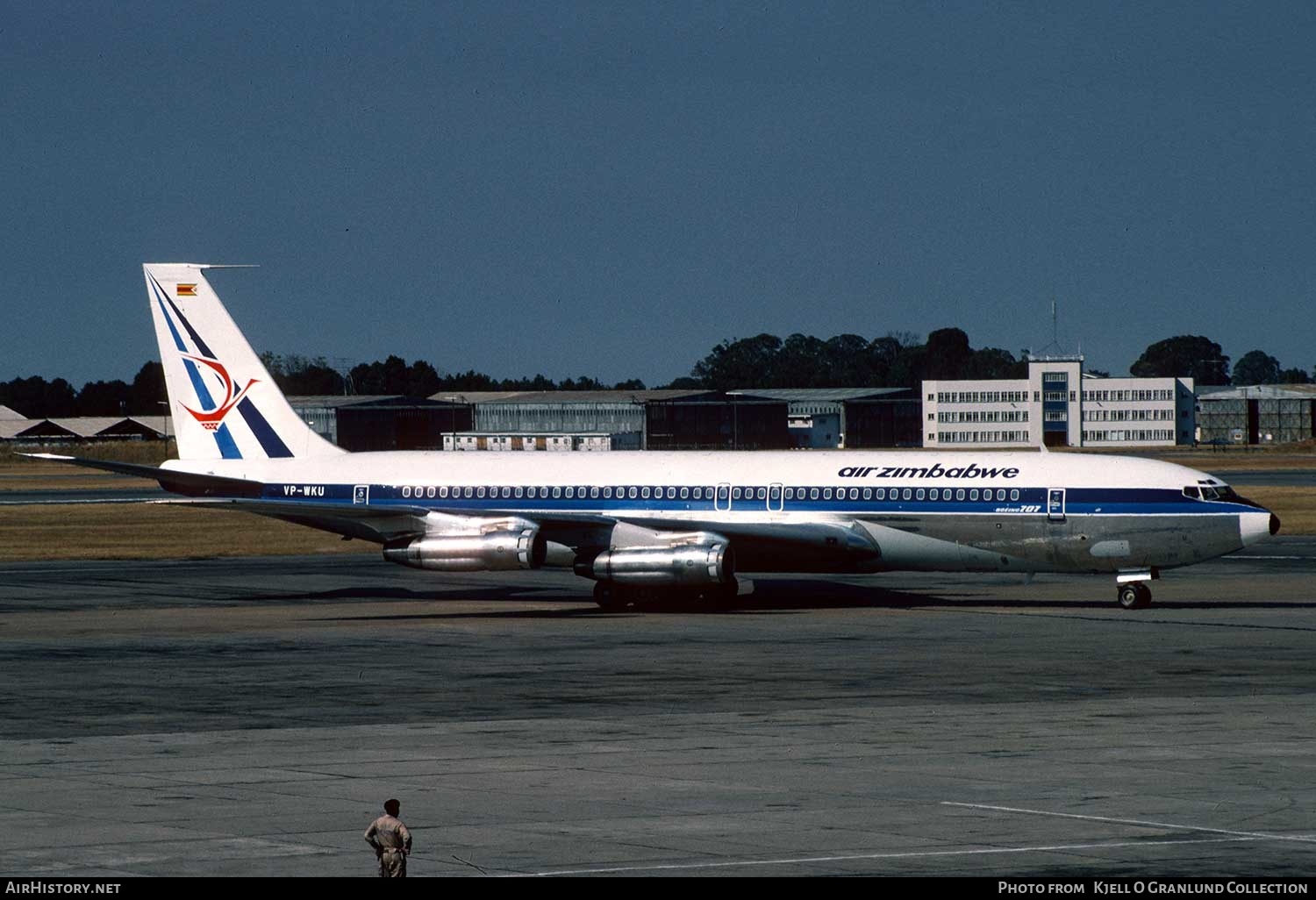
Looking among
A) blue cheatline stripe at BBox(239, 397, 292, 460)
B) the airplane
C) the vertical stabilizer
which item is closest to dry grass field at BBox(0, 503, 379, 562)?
the vertical stabilizer

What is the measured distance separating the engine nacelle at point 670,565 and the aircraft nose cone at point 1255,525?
43.0ft

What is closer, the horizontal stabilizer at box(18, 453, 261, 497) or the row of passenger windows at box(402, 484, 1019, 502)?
the row of passenger windows at box(402, 484, 1019, 502)

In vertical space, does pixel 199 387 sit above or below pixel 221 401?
above

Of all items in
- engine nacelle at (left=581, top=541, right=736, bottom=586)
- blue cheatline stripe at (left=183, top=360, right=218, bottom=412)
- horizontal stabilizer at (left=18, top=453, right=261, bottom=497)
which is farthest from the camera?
blue cheatline stripe at (left=183, top=360, right=218, bottom=412)

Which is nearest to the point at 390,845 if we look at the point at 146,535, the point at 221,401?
the point at 221,401

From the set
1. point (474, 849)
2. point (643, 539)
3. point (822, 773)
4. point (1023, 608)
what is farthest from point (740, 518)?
point (474, 849)

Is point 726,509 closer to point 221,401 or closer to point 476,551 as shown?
point 476,551

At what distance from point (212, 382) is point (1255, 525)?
3014cm

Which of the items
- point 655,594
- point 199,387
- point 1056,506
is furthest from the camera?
point 199,387

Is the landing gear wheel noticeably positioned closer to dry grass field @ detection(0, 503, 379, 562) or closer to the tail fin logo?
the tail fin logo

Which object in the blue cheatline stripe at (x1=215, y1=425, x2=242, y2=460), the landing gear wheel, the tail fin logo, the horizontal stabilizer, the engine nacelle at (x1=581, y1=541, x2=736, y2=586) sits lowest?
the landing gear wheel

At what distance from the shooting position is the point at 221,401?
54500mm

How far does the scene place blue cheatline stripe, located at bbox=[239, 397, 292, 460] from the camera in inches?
2133

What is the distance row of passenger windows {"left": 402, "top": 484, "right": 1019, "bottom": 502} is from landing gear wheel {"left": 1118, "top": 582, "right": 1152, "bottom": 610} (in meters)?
3.74
